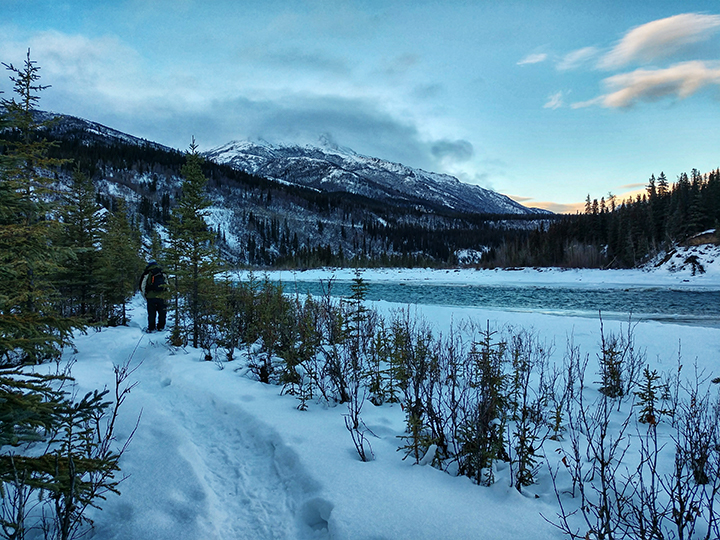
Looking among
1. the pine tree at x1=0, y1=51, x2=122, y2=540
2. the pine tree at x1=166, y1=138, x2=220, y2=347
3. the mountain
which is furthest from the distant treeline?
the pine tree at x1=0, y1=51, x2=122, y2=540

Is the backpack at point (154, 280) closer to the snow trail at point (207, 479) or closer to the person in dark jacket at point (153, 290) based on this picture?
the person in dark jacket at point (153, 290)

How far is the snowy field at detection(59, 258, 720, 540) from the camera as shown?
2703 mm

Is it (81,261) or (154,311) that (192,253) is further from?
(81,261)

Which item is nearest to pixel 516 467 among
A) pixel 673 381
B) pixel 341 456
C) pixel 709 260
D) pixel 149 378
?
pixel 341 456

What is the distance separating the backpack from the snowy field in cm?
574

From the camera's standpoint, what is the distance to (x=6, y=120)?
3020 millimetres

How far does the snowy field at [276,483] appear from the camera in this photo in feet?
8.87

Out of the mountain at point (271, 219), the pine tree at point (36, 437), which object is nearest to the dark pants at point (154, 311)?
the pine tree at point (36, 437)

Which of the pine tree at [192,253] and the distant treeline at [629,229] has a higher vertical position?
the distant treeline at [629,229]

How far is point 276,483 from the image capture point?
11.0 feet

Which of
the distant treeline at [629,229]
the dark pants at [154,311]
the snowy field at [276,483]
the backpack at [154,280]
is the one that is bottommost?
the snowy field at [276,483]

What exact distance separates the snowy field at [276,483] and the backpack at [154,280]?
18.8 feet

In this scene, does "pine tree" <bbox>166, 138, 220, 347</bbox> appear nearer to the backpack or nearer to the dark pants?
the backpack

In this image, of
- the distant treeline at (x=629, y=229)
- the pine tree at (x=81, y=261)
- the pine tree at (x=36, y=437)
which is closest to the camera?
the pine tree at (x=36, y=437)
